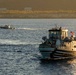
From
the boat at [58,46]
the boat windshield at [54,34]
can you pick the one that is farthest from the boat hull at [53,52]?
the boat windshield at [54,34]

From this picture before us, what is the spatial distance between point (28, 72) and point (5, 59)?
43.2 feet

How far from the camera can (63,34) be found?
9000 centimetres

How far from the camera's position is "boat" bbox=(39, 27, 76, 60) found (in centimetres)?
8525

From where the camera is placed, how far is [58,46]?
86500 mm

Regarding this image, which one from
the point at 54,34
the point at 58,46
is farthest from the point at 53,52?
the point at 54,34

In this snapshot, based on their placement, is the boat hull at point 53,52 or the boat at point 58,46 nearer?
the boat hull at point 53,52

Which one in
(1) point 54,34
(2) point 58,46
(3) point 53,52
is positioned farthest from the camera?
(1) point 54,34

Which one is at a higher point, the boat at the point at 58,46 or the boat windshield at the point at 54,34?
the boat windshield at the point at 54,34

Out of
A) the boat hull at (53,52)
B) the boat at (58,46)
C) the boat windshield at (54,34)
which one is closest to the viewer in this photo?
the boat hull at (53,52)

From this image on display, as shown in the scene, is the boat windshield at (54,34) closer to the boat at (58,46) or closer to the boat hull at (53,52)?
the boat at (58,46)

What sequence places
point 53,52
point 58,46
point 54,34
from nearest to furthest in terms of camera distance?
point 53,52, point 58,46, point 54,34

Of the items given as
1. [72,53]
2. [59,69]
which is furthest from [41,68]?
[72,53]

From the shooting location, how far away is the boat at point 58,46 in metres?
85.2

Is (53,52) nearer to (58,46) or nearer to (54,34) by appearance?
(58,46)
